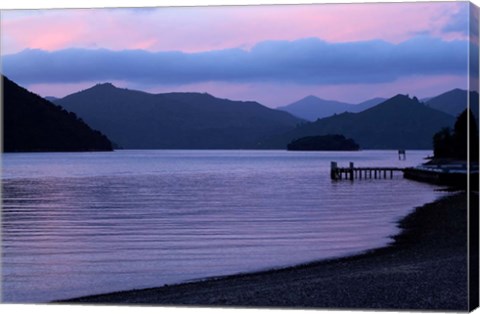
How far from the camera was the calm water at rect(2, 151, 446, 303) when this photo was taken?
14.6m

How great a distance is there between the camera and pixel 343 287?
10.5 meters

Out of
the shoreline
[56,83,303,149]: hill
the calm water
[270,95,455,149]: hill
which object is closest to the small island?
[270,95,455,149]: hill

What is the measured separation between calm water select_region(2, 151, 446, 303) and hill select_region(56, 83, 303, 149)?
69.7 inches

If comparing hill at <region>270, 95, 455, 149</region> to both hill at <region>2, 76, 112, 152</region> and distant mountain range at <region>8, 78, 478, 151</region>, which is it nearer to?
distant mountain range at <region>8, 78, 478, 151</region>

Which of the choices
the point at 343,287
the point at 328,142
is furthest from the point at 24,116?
the point at 328,142

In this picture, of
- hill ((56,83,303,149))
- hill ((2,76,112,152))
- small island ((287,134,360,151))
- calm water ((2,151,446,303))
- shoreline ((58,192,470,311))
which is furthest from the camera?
small island ((287,134,360,151))

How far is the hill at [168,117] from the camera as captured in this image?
505 inches

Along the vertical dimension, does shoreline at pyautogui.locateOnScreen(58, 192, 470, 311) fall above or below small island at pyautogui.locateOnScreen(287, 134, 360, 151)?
below

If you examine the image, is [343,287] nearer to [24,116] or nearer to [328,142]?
[24,116]

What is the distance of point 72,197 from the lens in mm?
39281

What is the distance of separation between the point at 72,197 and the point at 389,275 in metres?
29.2

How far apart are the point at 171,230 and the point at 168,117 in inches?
434

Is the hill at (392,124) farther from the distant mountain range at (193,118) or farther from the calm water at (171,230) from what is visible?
the calm water at (171,230)

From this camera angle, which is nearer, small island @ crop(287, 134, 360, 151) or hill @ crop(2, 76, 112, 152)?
hill @ crop(2, 76, 112, 152)
